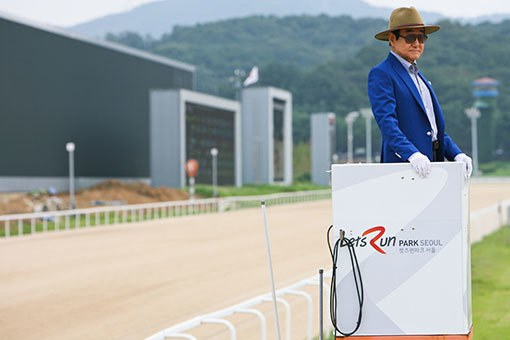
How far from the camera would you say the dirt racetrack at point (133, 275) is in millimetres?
8414

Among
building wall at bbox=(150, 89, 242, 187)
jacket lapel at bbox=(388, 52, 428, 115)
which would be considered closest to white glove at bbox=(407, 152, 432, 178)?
jacket lapel at bbox=(388, 52, 428, 115)

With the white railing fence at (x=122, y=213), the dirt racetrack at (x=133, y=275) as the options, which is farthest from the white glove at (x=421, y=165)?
the white railing fence at (x=122, y=213)

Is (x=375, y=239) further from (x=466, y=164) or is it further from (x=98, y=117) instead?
(x=98, y=117)

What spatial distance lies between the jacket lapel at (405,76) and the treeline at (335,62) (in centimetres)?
10051

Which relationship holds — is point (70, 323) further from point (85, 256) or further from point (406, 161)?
point (85, 256)

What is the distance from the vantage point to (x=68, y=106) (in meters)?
41.1

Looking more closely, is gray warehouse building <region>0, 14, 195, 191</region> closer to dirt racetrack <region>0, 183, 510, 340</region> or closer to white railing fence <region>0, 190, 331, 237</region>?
white railing fence <region>0, 190, 331, 237</region>

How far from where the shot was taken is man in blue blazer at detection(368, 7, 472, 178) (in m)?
3.92

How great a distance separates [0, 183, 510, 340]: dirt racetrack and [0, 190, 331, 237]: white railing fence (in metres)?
0.90

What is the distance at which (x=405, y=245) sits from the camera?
11.6ft

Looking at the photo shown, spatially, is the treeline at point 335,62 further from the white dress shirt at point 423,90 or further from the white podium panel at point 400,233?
the white podium panel at point 400,233

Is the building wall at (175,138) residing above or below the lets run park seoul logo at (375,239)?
above

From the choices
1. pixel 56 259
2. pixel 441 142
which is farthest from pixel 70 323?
pixel 56 259

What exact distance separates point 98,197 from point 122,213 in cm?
756
